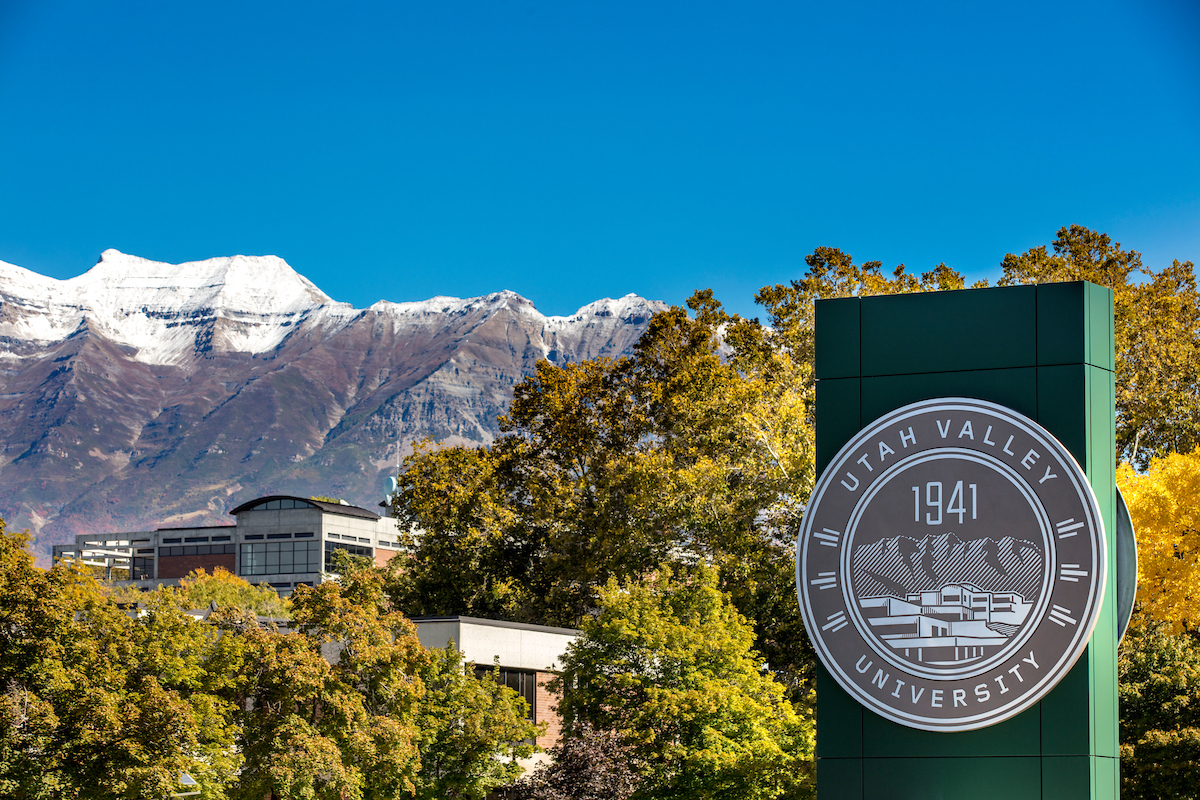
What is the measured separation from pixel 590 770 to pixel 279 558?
400 feet

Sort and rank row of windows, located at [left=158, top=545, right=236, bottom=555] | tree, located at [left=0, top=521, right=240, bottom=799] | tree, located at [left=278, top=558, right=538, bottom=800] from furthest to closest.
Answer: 1. row of windows, located at [left=158, top=545, right=236, bottom=555]
2. tree, located at [left=278, top=558, right=538, bottom=800]
3. tree, located at [left=0, top=521, right=240, bottom=799]

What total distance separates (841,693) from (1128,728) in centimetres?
1988

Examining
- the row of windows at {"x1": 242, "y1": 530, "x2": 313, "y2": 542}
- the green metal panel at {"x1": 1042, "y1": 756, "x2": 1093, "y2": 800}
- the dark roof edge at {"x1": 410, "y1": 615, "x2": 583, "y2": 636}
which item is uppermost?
the green metal panel at {"x1": 1042, "y1": 756, "x2": 1093, "y2": 800}

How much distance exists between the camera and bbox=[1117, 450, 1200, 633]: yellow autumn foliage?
39.4m

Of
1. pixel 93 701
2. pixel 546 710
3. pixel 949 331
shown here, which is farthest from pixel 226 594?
pixel 949 331

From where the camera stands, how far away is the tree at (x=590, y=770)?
32.7m

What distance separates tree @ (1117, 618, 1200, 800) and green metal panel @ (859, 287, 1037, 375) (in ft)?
61.2

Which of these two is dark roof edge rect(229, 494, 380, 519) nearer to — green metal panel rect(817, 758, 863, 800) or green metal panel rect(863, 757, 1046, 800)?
green metal panel rect(817, 758, 863, 800)

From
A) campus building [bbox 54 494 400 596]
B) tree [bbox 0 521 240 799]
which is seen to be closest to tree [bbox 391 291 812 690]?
tree [bbox 0 521 240 799]

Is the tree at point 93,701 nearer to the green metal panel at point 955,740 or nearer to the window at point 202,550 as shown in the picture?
the green metal panel at point 955,740

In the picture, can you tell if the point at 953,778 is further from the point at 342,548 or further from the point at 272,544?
the point at 272,544

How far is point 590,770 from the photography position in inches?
1287

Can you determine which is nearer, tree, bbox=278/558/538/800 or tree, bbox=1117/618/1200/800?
tree, bbox=278/558/538/800

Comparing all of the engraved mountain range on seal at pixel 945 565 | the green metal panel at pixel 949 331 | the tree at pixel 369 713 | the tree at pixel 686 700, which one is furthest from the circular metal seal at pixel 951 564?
the tree at pixel 369 713
